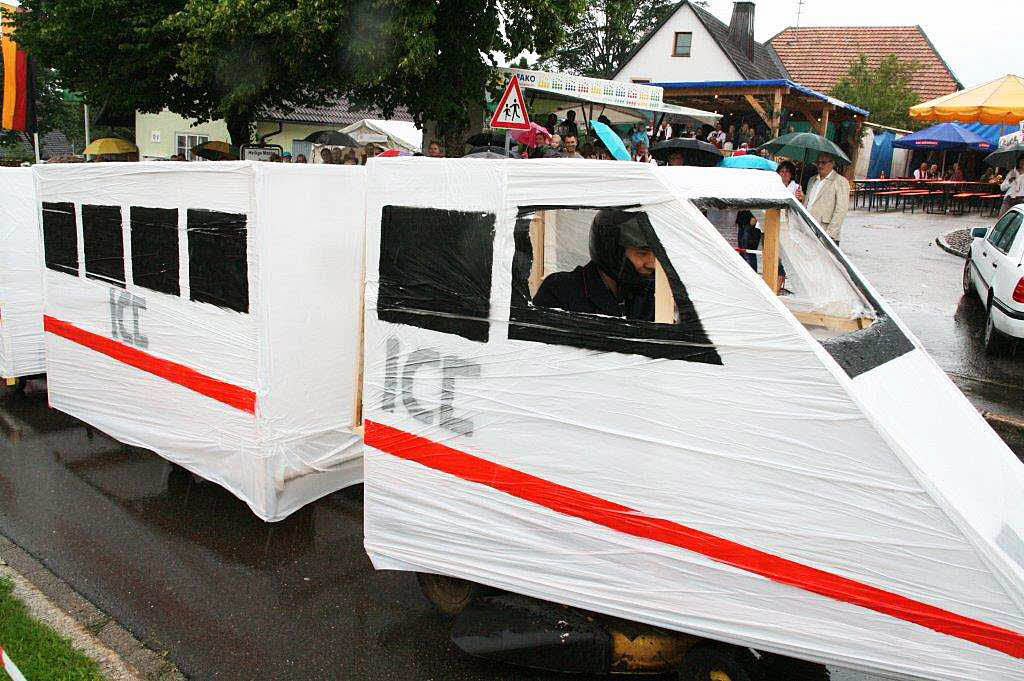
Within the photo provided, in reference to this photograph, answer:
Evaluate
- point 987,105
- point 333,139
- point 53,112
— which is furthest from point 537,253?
point 53,112

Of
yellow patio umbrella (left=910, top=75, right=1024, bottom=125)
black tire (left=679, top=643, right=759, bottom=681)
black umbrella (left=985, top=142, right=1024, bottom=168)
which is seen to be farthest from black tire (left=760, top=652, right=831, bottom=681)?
yellow patio umbrella (left=910, top=75, right=1024, bottom=125)

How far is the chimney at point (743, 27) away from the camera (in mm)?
43469

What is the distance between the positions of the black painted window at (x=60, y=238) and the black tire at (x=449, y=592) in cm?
396

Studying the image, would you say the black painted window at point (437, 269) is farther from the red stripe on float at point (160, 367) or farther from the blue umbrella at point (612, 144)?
the red stripe on float at point (160, 367)

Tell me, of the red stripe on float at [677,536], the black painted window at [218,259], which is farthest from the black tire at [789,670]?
the black painted window at [218,259]

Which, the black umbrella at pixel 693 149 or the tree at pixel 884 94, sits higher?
the tree at pixel 884 94

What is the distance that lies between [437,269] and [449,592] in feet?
5.22

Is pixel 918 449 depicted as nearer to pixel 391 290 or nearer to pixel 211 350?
pixel 391 290

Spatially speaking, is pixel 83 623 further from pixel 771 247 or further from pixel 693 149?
pixel 693 149

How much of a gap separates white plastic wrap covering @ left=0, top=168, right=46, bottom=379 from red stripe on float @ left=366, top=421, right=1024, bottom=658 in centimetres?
513

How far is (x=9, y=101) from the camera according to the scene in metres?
15.7

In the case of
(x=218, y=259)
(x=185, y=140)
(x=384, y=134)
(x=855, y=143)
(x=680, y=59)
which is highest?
(x=680, y=59)

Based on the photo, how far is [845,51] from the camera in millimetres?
47344

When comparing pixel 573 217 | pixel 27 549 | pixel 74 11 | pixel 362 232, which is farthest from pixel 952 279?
pixel 74 11
